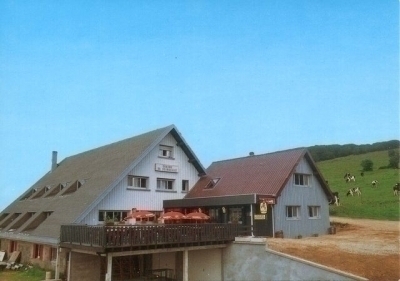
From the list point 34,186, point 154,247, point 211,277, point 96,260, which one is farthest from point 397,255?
point 34,186

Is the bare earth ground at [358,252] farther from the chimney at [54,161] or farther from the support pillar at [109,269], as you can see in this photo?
the chimney at [54,161]

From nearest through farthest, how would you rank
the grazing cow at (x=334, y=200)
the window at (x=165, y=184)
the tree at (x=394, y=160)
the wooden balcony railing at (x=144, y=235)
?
the wooden balcony railing at (x=144, y=235), the window at (x=165, y=184), the grazing cow at (x=334, y=200), the tree at (x=394, y=160)

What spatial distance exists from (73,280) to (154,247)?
631 cm

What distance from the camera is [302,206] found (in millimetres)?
34312

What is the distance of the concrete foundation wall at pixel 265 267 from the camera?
21219mm

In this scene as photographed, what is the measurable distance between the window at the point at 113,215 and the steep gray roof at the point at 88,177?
5.47 ft

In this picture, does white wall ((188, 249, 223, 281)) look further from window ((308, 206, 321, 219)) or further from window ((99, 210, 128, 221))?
window ((308, 206, 321, 219))

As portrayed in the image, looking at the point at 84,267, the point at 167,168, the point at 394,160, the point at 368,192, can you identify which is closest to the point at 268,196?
the point at 167,168

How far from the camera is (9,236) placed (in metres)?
34.9

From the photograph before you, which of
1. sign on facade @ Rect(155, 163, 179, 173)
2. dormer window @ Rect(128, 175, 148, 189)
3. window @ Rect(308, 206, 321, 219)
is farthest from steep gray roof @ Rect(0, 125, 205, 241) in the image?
window @ Rect(308, 206, 321, 219)

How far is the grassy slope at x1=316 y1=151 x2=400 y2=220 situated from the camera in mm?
47625

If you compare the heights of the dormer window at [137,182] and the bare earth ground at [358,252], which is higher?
the dormer window at [137,182]

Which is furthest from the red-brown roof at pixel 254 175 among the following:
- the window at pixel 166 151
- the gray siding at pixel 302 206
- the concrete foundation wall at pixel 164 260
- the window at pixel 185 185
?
the concrete foundation wall at pixel 164 260

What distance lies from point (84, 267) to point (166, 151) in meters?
12.9
